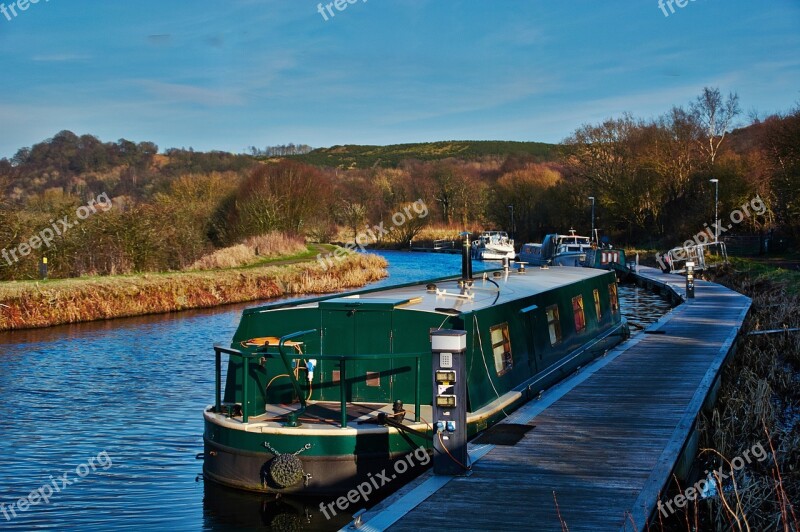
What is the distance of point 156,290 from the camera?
2889cm

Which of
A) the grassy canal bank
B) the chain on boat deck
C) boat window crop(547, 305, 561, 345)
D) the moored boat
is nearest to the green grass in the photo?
the moored boat

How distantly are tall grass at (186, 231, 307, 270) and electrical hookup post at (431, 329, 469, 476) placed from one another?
2787cm

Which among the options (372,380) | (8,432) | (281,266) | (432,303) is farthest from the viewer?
(281,266)

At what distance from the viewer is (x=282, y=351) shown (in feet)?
29.5

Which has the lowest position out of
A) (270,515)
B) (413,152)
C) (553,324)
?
(270,515)

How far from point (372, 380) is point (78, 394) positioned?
745cm

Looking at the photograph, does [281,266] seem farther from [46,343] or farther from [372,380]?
[372,380]

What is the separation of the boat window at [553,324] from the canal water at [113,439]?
5.68 metres

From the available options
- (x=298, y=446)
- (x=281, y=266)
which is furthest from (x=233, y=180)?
(x=298, y=446)

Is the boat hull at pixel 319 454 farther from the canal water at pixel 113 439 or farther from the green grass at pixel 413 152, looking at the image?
the green grass at pixel 413 152

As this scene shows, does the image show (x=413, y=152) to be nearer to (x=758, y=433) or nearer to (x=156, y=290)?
(x=156, y=290)

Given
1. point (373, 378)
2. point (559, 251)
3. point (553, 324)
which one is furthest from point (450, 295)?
point (559, 251)

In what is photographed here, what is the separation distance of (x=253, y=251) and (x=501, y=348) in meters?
32.4

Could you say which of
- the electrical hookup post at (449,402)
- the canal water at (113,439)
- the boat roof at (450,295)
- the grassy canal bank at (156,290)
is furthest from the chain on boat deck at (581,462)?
the grassy canal bank at (156,290)
